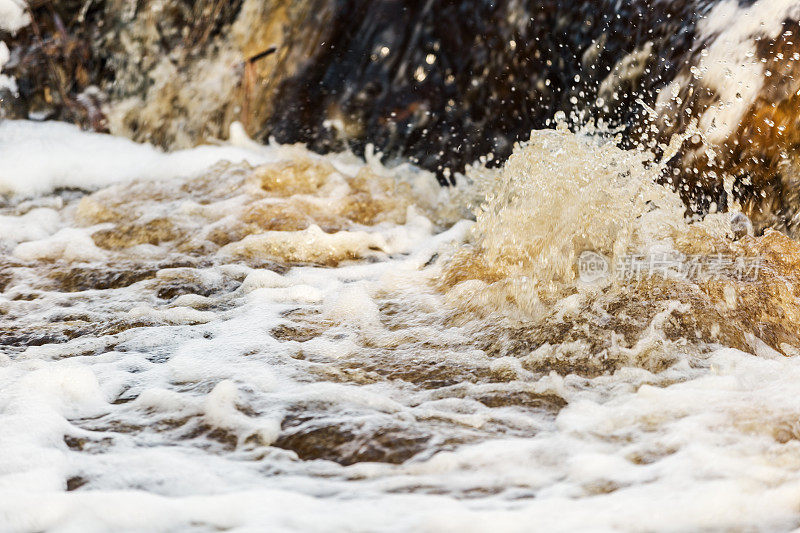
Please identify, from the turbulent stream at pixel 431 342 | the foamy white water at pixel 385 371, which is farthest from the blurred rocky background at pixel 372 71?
the foamy white water at pixel 385 371

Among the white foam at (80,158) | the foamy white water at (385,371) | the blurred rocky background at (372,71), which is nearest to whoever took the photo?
the foamy white water at (385,371)

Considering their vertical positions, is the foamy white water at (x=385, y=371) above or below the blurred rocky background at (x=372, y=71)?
below

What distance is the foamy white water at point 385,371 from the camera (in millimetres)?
1688

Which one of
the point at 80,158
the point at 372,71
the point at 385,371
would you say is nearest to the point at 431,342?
the point at 385,371

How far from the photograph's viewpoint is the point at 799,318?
8.65 ft

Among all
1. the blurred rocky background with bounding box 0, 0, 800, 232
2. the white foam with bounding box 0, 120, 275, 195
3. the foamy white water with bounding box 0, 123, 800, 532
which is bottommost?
the foamy white water with bounding box 0, 123, 800, 532

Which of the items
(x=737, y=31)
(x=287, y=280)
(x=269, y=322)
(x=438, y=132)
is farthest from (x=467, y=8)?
(x=269, y=322)

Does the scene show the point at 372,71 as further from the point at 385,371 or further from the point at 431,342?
the point at 385,371

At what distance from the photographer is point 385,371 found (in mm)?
2406

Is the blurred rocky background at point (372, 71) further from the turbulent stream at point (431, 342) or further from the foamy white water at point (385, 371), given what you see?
the foamy white water at point (385, 371)

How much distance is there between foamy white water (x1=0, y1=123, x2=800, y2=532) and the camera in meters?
1.69

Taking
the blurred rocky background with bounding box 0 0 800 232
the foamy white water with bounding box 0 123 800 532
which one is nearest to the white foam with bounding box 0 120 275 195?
the blurred rocky background with bounding box 0 0 800 232

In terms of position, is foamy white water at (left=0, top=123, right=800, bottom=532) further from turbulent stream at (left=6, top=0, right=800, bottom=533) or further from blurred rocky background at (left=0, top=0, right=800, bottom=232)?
blurred rocky background at (left=0, top=0, right=800, bottom=232)

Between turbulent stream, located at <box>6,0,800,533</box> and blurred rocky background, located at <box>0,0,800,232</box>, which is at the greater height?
blurred rocky background, located at <box>0,0,800,232</box>
